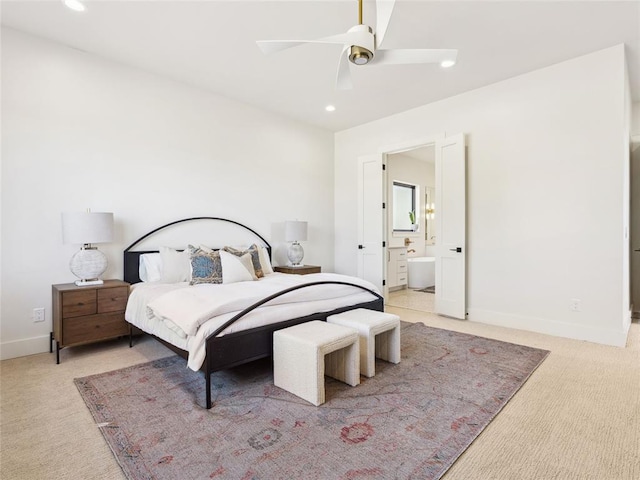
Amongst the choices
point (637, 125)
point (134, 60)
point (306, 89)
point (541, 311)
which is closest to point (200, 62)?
point (134, 60)

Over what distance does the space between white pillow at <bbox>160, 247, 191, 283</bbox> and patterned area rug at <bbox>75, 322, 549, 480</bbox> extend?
0.90 metres

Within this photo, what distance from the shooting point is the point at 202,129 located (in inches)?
171

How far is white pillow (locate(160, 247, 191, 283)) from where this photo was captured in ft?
11.7

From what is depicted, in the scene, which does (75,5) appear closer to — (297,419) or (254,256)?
(254,256)

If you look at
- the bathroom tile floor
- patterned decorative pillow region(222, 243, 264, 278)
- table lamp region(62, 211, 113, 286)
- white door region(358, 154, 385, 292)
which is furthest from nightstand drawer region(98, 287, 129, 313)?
the bathroom tile floor

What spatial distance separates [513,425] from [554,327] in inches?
90.0

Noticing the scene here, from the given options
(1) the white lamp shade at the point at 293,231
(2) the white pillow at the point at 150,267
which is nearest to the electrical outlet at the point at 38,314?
(2) the white pillow at the point at 150,267

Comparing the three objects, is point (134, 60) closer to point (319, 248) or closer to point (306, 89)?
point (306, 89)

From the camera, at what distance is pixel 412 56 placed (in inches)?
94.3

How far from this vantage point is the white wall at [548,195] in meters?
3.39

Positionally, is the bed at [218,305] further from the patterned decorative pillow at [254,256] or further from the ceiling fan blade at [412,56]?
the ceiling fan blade at [412,56]

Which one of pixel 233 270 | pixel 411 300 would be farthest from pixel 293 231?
pixel 411 300

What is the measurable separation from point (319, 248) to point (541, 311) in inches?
130

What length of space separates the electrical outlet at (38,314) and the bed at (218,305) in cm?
76
